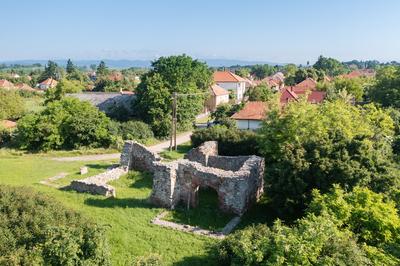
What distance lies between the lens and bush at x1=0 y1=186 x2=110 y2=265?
12648 mm

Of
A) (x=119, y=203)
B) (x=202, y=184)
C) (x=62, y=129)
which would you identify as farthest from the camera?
(x=62, y=129)

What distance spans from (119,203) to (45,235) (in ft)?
23.7

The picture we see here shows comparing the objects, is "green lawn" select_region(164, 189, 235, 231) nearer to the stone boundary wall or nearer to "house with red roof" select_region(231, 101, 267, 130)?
"house with red roof" select_region(231, 101, 267, 130)

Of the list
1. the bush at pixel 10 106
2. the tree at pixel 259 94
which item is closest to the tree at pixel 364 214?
the tree at pixel 259 94

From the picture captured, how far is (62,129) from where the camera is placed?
1426 inches

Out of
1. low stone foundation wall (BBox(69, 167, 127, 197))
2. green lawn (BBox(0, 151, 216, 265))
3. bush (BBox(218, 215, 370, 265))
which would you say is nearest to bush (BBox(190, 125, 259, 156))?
green lawn (BBox(0, 151, 216, 265))

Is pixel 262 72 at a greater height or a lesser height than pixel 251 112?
greater

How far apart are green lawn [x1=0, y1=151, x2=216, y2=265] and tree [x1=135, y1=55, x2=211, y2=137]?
13963 mm

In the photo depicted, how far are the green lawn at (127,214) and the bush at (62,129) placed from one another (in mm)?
6143

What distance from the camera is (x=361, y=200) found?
15.1m

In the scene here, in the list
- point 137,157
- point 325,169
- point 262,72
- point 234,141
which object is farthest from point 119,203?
point 262,72

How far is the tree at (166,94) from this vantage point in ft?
138

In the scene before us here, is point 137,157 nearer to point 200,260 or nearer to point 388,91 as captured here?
point 200,260

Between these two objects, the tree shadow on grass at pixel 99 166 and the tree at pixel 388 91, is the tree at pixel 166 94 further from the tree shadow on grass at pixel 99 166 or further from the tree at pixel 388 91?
the tree at pixel 388 91
